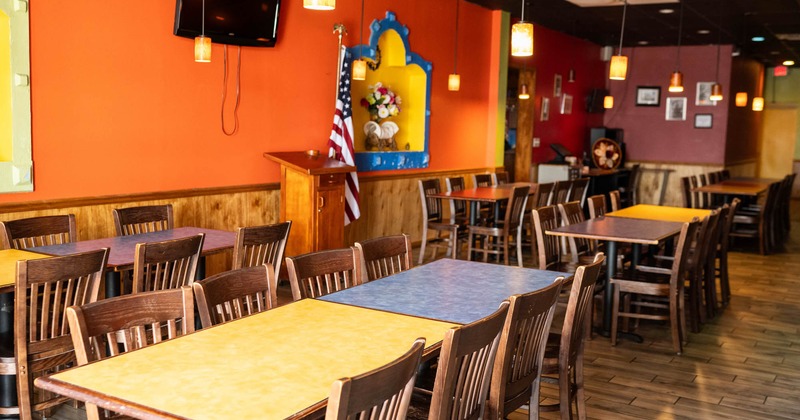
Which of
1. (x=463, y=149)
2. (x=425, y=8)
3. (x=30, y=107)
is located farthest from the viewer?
(x=463, y=149)

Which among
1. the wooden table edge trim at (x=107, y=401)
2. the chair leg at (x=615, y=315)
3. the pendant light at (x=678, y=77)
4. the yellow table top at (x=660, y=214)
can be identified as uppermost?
the pendant light at (x=678, y=77)

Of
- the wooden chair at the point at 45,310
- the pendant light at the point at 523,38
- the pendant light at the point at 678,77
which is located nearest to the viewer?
the wooden chair at the point at 45,310

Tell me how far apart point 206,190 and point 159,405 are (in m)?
4.63

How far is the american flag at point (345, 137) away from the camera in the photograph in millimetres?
7442

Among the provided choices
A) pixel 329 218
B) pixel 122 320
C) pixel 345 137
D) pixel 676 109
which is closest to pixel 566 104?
pixel 676 109

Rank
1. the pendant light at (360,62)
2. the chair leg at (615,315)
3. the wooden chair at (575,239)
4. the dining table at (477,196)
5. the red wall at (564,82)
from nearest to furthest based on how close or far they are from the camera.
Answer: the chair leg at (615,315), the wooden chair at (575,239), the pendant light at (360,62), the dining table at (477,196), the red wall at (564,82)

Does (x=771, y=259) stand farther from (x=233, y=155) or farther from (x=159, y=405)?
(x=159, y=405)

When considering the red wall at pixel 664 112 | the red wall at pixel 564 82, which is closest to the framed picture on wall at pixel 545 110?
the red wall at pixel 564 82

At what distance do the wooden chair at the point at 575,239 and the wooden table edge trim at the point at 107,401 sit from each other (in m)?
4.17

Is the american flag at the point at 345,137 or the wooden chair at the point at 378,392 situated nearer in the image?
the wooden chair at the point at 378,392

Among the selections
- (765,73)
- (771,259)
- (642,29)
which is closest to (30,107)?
(771,259)

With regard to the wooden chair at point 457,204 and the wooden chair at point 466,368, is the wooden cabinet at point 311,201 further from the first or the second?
the wooden chair at point 466,368

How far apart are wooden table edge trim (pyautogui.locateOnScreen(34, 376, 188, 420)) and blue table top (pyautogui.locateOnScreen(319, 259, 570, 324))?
1.20 m

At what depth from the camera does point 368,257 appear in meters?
3.55
